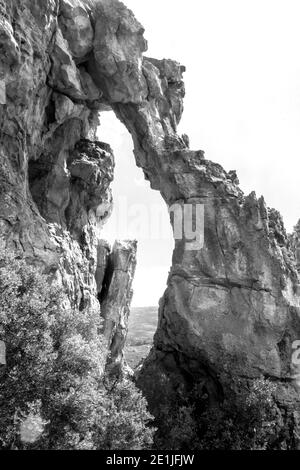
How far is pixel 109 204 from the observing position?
211 feet

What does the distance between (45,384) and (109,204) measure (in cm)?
3959

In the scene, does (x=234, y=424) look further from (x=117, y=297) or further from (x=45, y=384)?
(x=117, y=297)

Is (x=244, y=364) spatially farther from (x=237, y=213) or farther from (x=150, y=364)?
(x=237, y=213)

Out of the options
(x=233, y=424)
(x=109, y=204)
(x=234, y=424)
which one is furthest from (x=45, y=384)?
(x=109, y=204)

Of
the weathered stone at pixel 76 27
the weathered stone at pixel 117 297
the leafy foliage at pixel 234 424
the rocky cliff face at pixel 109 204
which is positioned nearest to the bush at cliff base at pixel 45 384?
the leafy foliage at pixel 234 424

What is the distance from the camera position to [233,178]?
198ft

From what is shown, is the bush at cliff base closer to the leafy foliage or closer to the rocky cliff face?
the leafy foliage

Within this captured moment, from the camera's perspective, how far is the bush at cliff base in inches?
1031

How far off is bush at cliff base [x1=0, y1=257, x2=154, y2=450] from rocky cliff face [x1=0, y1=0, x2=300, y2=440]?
11323mm

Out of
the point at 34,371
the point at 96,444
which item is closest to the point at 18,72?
the point at 34,371

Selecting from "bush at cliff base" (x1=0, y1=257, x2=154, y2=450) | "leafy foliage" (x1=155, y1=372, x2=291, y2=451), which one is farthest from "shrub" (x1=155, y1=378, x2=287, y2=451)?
"bush at cliff base" (x1=0, y1=257, x2=154, y2=450)

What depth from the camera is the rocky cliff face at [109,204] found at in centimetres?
4325

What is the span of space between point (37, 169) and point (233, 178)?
30667 millimetres

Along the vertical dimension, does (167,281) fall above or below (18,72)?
below
